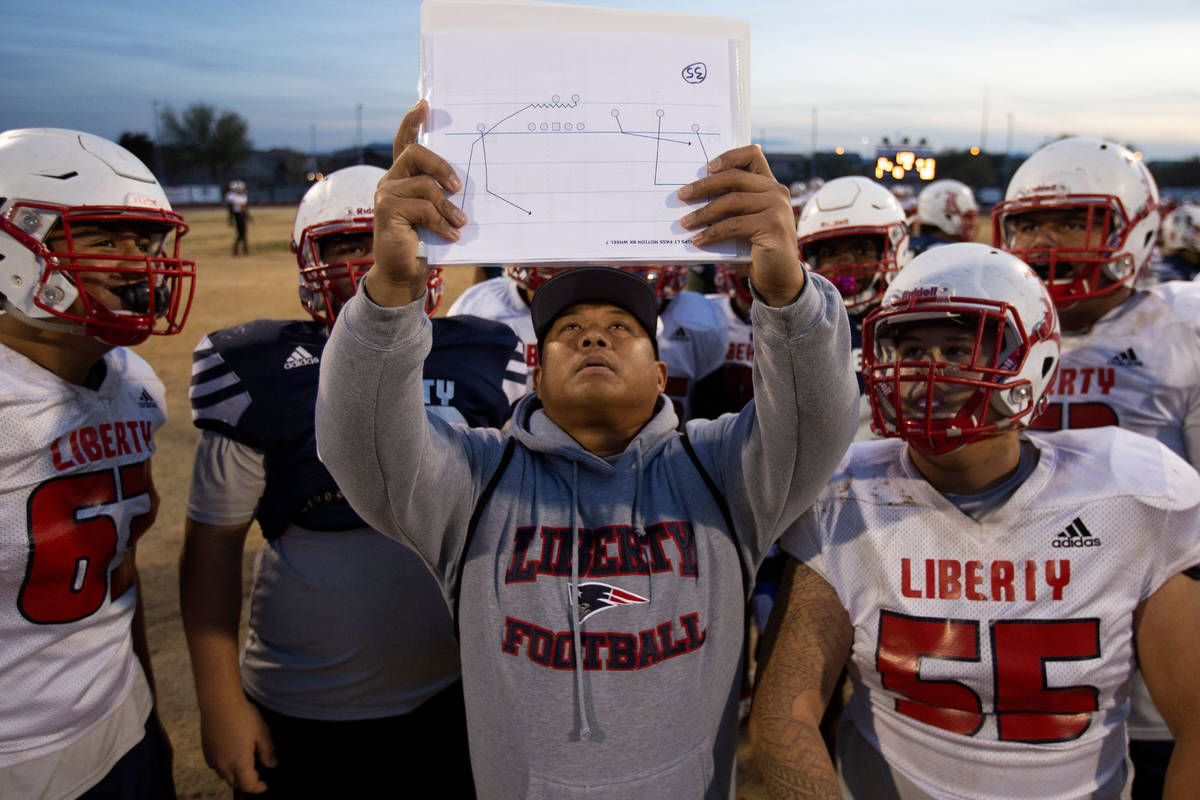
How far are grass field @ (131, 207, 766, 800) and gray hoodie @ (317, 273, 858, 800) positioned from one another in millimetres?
1873

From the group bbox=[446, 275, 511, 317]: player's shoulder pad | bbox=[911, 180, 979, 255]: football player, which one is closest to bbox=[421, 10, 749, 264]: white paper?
bbox=[446, 275, 511, 317]: player's shoulder pad

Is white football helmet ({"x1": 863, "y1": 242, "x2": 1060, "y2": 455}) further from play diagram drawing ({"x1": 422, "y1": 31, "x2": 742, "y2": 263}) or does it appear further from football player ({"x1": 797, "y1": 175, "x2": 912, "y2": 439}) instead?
football player ({"x1": 797, "y1": 175, "x2": 912, "y2": 439})

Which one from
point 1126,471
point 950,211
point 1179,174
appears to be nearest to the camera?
point 1126,471

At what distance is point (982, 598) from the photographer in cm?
196

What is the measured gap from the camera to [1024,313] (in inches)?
86.5

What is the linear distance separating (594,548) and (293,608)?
3.21 feet

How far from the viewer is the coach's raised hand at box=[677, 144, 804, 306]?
56.7 inches

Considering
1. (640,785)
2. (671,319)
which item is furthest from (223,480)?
(671,319)

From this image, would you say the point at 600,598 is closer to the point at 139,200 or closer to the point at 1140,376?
the point at 139,200

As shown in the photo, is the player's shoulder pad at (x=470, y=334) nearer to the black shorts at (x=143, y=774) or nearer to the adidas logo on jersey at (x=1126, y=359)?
the black shorts at (x=143, y=774)

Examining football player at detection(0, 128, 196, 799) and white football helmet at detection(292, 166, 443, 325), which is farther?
white football helmet at detection(292, 166, 443, 325)

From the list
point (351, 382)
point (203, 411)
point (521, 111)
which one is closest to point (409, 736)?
point (203, 411)

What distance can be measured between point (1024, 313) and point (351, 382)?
176cm

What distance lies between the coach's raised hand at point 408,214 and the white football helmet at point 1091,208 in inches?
99.7
